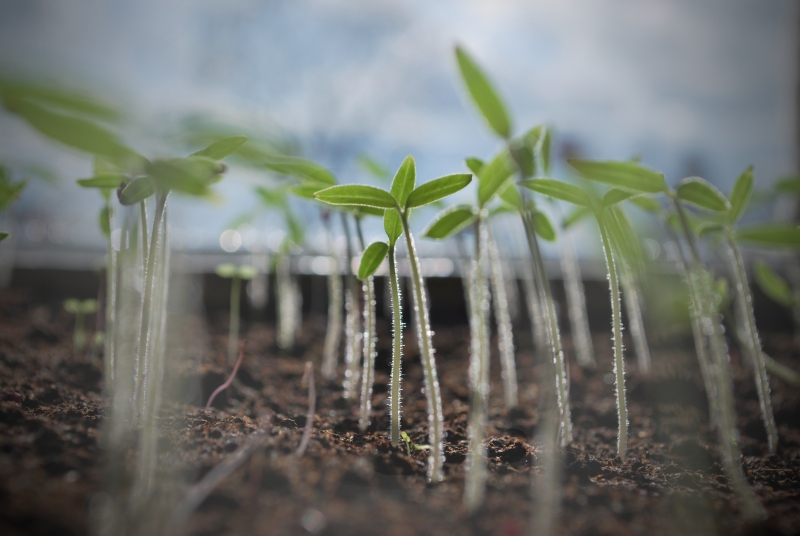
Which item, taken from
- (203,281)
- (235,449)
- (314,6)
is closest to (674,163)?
(314,6)

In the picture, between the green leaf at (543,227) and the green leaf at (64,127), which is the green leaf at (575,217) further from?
the green leaf at (64,127)

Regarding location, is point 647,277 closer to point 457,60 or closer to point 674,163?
point 457,60

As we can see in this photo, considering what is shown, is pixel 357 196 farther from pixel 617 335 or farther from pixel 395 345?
pixel 617 335

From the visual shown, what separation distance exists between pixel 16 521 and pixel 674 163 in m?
2.18

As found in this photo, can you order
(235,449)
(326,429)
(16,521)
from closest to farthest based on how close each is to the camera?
(16,521), (235,449), (326,429)

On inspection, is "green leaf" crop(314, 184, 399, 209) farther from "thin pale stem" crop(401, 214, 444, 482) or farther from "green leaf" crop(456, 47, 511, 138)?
"green leaf" crop(456, 47, 511, 138)

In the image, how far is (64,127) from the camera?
0.34 m

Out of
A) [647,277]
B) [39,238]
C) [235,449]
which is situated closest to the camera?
[235,449]

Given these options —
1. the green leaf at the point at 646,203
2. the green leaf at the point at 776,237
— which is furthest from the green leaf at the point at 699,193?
the green leaf at the point at 646,203

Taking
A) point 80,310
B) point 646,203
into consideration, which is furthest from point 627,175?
point 80,310

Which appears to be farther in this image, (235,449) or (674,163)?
(674,163)

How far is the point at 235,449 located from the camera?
51 cm

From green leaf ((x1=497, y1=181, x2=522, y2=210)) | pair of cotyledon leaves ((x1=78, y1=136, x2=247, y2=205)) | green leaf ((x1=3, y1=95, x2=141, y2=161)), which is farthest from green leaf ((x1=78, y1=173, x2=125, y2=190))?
green leaf ((x1=497, y1=181, x2=522, y2=210))

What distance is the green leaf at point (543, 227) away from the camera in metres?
0.69
